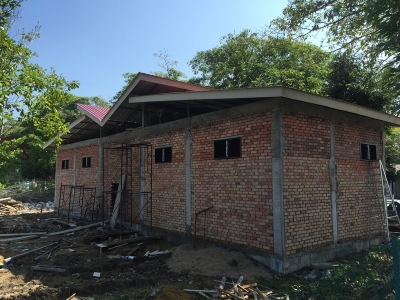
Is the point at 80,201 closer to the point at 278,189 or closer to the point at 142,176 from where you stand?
the point at 142,176

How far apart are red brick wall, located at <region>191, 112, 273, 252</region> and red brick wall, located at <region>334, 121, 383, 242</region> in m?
2.35

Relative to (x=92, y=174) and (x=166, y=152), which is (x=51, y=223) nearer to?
(x=92, y=174)

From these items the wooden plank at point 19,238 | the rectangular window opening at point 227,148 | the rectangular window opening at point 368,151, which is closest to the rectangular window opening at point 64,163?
the wooden plank at point 19,238

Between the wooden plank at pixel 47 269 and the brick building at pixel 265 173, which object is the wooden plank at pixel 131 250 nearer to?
the brick building at pixel 265 173

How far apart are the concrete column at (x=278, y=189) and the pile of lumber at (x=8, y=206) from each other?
18.3m

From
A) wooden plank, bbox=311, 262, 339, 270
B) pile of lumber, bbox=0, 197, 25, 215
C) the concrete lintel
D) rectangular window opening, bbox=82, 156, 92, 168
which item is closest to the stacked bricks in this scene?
wooden plank, bbox=311, 262, 339, 270

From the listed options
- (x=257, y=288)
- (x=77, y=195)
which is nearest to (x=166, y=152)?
(x=257, y=288)

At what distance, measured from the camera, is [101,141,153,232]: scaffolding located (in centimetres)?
1095

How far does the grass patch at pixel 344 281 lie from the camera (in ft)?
16.4

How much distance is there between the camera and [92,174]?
1491cm

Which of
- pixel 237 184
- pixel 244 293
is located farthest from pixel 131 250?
pixel 244 293

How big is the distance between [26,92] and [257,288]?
7.33 metres

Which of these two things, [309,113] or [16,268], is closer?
[309,113]

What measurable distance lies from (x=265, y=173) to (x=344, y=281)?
2634 millimetres
